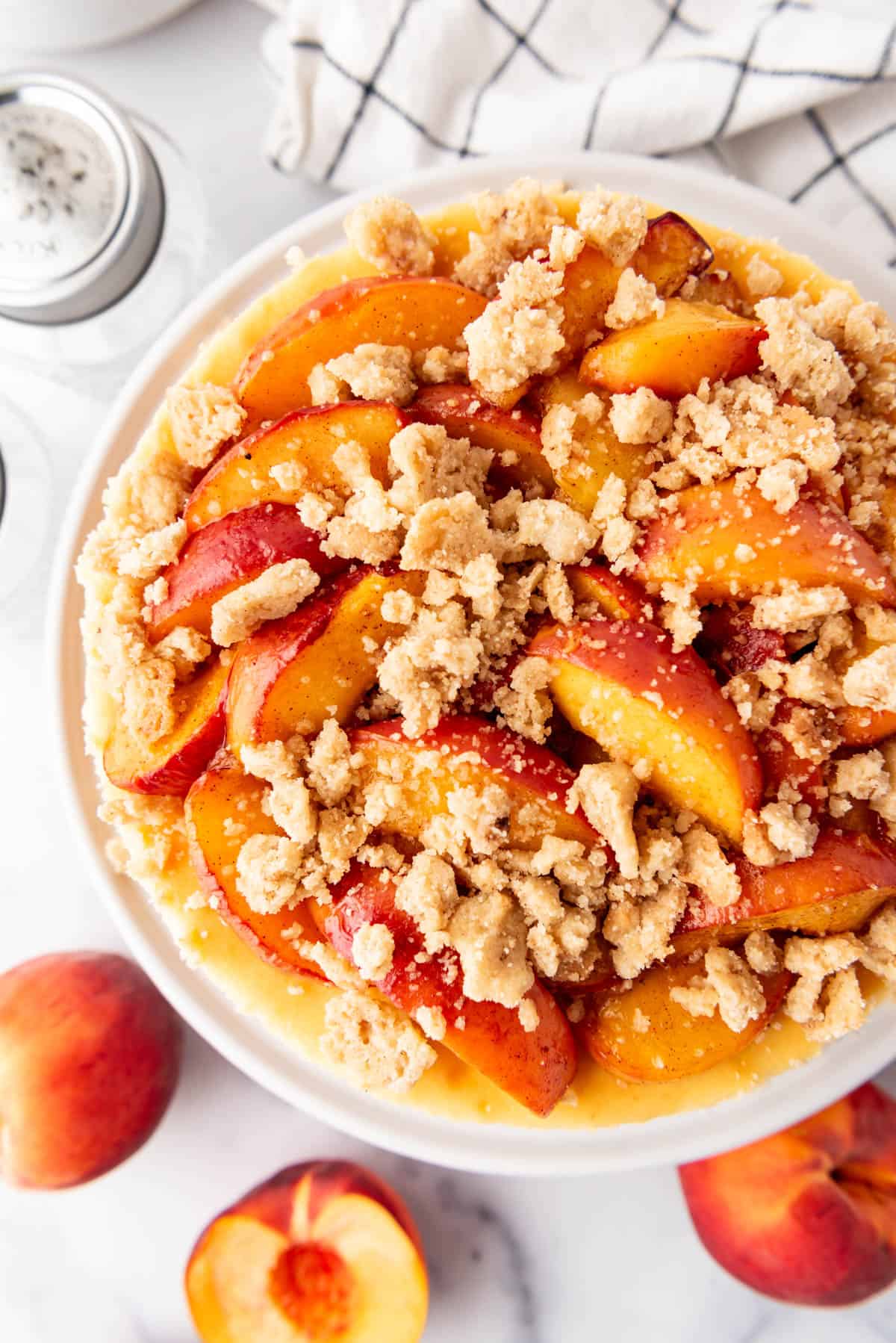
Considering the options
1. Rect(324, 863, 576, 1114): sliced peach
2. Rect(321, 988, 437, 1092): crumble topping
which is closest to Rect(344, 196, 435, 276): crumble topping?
Rect(324, 863, 576, 1114): sliced peach

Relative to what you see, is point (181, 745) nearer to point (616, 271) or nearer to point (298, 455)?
point (298, 455)

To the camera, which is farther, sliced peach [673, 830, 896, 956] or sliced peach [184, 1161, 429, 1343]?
sliced peach [184, 1161, 429, 1343]

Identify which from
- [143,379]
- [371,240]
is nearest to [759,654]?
[371,240]

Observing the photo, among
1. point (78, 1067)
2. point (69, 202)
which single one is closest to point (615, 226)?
point (69, 202)

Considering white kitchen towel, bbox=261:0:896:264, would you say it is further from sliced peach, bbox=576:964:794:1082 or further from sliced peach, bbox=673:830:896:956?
sliced peach, bbox=576:964:794:1082

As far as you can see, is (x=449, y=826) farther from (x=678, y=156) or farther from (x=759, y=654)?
(x=678, y=156)
